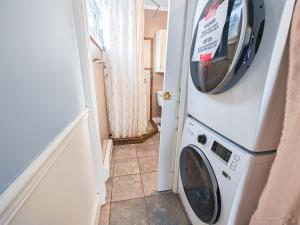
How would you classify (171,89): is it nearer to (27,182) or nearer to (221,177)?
(221,177)

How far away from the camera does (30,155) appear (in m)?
0.42

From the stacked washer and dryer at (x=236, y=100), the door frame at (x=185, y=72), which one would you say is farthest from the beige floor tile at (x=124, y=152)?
the stacked washer and dryer at (x=236, y=100)

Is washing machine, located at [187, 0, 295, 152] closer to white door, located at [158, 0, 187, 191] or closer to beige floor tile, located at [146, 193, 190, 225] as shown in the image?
white door, located at [158, 0, 187, 191]

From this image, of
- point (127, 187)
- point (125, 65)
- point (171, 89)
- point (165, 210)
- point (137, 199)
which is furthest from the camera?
point (125, 65)

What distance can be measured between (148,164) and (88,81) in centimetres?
128

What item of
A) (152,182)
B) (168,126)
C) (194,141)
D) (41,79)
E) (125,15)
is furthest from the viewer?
(125,15)

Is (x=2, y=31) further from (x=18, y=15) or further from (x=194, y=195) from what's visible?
(x=194, y=195)

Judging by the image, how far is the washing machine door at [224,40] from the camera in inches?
20.5

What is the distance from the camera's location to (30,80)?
0.43 m

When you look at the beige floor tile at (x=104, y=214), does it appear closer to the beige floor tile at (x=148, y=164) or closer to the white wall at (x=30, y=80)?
the beige floor tile at (x=148, y=164)

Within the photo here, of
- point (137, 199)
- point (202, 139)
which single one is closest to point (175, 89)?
point (202, 139)

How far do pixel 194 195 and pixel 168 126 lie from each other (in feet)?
1.74

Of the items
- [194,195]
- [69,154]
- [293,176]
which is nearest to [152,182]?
[194,195]

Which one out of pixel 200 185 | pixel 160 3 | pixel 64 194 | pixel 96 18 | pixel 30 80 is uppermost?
pixel 160 3
